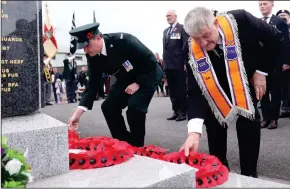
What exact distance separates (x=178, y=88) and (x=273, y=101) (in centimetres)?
181

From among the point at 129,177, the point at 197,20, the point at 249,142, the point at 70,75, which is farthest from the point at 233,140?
the point at 70,75

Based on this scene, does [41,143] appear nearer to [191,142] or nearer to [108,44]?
[191,142]

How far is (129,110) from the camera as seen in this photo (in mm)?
3600

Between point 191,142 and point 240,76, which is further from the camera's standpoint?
point 240,76

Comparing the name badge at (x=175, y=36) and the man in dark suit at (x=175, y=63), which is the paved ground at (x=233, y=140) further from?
the name badge at (x=175, y=36)

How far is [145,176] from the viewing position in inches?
87.1

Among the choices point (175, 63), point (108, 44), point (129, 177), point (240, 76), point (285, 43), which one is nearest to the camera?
point (129, 177)

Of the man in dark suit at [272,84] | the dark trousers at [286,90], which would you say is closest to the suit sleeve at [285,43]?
the man in dark suit at [272,84]

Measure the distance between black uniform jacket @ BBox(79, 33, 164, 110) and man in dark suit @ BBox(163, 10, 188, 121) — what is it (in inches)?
119

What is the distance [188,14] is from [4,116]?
1381 millimetres

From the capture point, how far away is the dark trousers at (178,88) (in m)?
6.86

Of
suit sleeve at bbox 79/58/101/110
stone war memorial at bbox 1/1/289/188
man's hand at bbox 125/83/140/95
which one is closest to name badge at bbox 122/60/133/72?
man's hand at bbox 125/83/140/95

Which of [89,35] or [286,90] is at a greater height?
[89,35]

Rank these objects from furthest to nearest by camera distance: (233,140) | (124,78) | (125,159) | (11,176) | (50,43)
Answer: (50,43) < (233,140) < (124,78) < (125,159) < (11,176)
